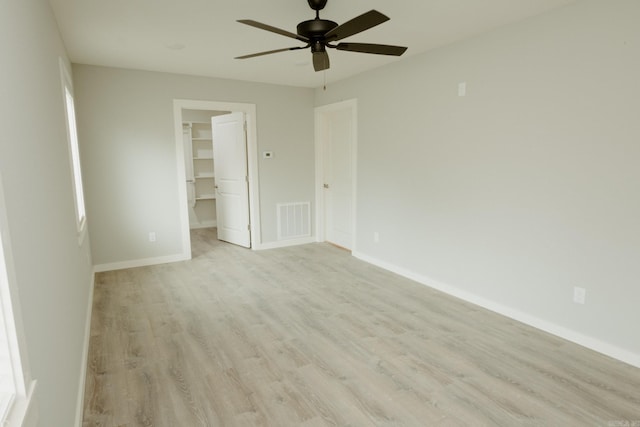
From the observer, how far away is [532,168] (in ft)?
9.93

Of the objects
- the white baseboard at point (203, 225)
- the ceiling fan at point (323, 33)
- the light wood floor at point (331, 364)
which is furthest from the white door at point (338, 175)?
the white baseboard at point (203, 225)

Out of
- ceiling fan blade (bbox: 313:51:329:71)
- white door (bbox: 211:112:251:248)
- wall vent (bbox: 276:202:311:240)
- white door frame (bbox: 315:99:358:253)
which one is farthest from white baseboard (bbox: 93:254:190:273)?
ceiling fan blade (bbox: 313:51:329:71)

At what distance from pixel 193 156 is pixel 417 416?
654 centimetres

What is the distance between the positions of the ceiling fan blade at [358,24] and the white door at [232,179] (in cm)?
334

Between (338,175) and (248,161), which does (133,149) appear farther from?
(338,175)

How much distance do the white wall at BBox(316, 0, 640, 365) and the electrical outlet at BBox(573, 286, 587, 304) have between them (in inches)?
1.5

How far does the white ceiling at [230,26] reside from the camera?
2.69 m

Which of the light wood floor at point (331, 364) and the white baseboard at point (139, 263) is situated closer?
the light wood floor at point (331, 364)

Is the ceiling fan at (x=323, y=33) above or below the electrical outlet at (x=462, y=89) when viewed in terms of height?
above

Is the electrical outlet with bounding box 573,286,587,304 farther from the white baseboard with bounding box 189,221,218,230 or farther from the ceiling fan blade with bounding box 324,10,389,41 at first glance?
the white baseboard with bounding box 189,221,218,230

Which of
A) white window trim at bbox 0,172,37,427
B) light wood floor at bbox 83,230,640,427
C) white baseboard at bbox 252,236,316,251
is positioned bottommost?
light wood floor at bbox 83,230,640,427

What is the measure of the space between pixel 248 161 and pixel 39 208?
406 centimetres

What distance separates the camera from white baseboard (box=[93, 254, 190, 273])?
4.66m

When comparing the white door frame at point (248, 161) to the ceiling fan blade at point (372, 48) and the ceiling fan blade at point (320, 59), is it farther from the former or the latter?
the ceiling fan blade at point (372, 48)
